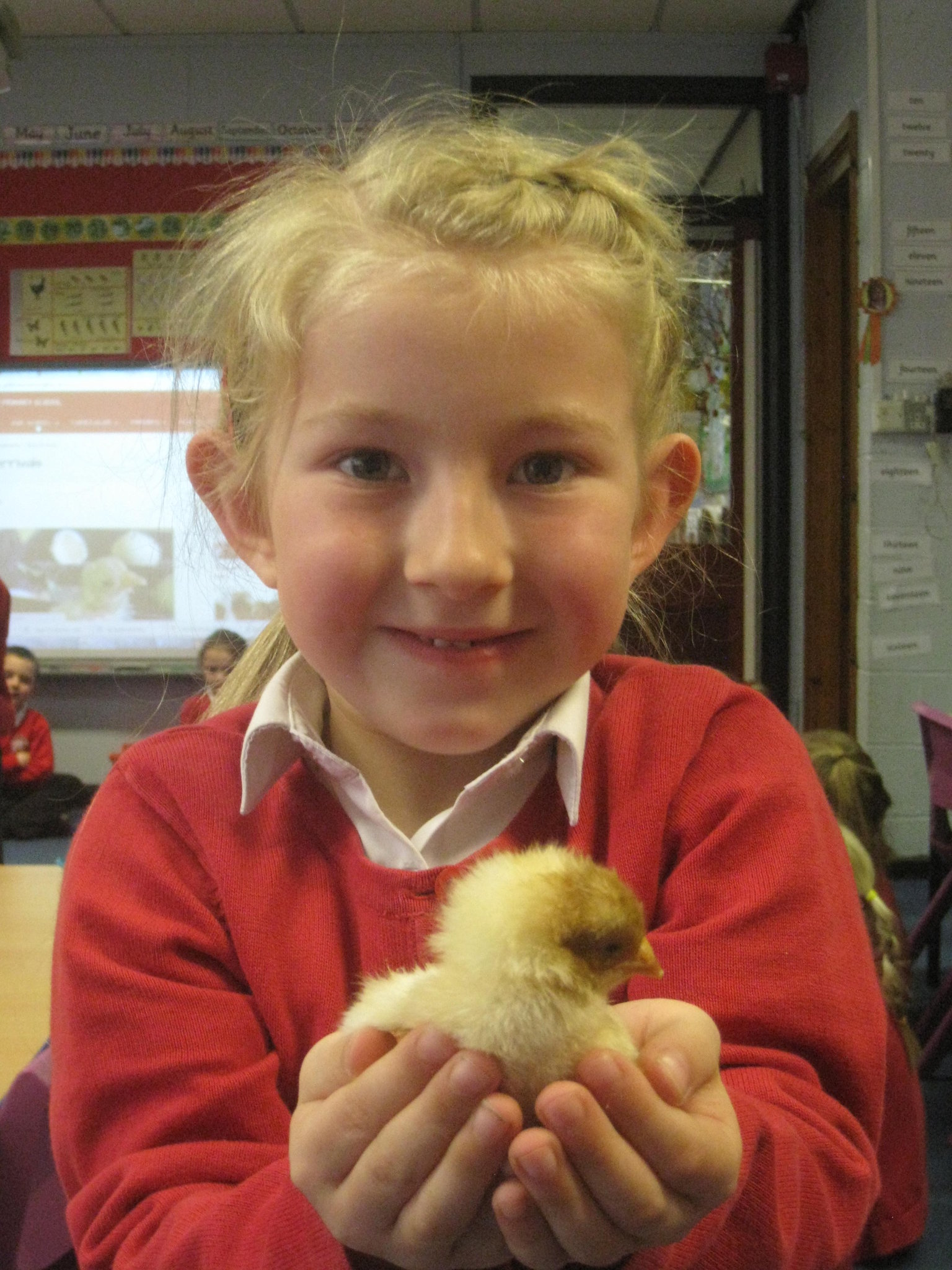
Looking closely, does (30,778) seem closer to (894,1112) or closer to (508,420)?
(894,1112)

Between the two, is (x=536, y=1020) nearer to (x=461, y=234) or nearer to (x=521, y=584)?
(x=521, y=584)

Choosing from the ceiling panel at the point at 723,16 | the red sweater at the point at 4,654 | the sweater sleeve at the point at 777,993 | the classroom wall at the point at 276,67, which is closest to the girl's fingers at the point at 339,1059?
the sweater sleeve at the point at 777,993

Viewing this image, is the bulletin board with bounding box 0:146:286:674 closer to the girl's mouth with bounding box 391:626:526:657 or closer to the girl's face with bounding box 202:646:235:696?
the girl's face with bounding box 202:646:235:696

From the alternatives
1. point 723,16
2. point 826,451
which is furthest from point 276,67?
point 826,451

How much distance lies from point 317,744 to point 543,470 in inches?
10.8

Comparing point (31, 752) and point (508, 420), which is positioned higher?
point (508, 420)

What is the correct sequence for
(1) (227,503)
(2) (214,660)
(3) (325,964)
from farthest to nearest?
1. (2) (214,660)
2. (1) (227,503)
3. (3) (325,964)

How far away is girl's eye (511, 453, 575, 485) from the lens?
0.69 meters

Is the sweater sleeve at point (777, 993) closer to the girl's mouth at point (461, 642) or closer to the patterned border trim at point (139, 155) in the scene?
the girl's mouth at point (461, 642)

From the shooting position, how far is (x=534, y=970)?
0.49 m

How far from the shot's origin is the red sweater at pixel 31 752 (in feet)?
14.6

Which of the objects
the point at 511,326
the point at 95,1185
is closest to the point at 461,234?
the point at 511,326

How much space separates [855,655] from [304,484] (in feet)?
10.8

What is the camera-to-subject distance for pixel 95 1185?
25.9 inches
